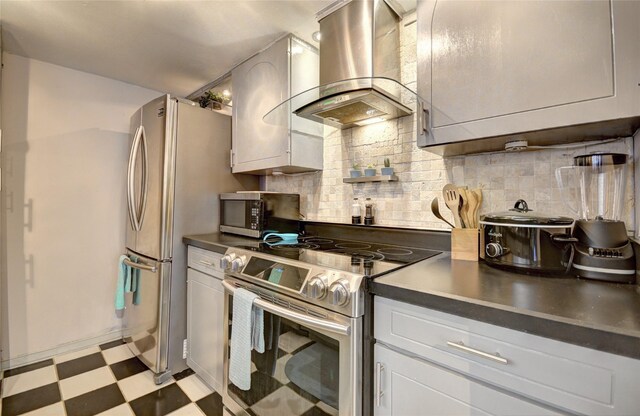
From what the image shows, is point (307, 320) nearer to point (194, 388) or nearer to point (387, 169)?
point (387, 169)

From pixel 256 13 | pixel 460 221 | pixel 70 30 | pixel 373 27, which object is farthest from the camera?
pixel 70 30

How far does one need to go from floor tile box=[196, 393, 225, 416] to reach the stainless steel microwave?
1011 mm

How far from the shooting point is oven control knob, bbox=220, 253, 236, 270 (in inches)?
58.3

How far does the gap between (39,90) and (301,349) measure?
8.95 feet

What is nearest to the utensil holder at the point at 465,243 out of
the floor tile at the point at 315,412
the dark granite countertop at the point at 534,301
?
the dark granite countertop at the point at 534,301

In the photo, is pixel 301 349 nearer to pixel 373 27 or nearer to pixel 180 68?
pixel 373 27

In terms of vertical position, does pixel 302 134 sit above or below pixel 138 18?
below

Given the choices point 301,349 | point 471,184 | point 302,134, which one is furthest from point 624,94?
point 302,134

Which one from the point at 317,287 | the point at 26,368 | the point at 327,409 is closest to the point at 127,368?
the point at 26,368

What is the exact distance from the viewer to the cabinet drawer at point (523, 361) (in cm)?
58

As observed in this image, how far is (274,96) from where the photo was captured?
1.92 m

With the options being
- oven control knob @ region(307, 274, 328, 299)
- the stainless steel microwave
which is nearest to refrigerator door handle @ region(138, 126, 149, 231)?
the stainless steel microwave

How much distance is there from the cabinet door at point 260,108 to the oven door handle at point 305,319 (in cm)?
94

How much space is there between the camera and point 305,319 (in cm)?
108
